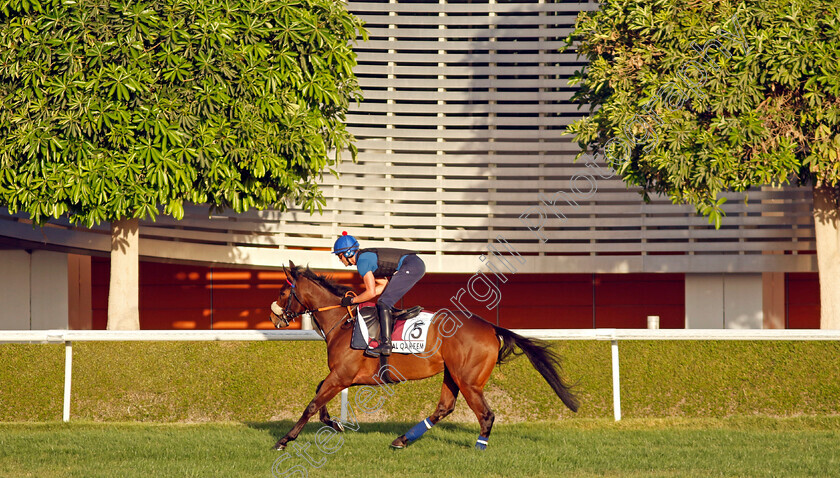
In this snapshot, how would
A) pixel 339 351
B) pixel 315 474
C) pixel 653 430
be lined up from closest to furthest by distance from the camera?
pixel 315 474 → pixel 339 351 → pixel 653 430

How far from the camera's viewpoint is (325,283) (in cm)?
969

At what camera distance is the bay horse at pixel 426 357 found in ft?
30.0

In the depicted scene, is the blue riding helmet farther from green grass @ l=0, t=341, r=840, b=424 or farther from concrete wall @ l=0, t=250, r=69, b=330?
concrete wall @ l=0, t=250, r=69, b=330

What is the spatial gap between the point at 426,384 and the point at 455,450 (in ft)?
13.4

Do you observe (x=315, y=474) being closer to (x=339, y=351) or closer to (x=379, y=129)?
(x=339, y=351)

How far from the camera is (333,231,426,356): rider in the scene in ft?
30.1

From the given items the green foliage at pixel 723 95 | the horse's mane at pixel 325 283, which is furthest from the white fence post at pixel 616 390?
the green foliage at pixel 723 95

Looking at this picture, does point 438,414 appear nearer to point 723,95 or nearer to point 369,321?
point 369,321

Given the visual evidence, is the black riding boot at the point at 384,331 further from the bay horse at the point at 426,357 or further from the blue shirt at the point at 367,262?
the blue shirt at the point at 367,262

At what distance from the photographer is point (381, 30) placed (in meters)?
23.0

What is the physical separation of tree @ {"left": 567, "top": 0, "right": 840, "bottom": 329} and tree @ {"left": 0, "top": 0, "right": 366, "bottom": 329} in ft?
19.8

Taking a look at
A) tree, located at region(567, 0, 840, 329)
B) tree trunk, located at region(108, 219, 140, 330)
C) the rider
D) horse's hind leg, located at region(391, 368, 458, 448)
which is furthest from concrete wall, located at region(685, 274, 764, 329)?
the rider

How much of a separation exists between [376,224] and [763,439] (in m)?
14.2

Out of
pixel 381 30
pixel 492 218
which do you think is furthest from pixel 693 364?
pixel 381 30
